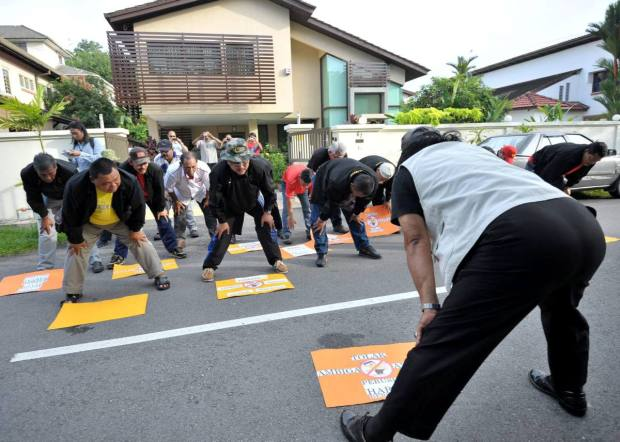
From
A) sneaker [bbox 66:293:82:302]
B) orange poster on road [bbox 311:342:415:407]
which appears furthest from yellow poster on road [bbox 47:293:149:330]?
orange poster on road [bbox 311:342:415:407]

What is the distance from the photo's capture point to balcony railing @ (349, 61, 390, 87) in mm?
15898

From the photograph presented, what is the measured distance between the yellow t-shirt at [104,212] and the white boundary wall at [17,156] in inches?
200

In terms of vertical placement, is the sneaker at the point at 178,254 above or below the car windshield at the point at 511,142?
below

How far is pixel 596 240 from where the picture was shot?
59.5 inches

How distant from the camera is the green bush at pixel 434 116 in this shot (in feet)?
43.1

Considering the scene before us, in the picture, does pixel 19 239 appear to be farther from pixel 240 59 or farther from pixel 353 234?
pixel 240 59

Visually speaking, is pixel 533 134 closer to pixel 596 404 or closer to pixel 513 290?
pixel 596 404

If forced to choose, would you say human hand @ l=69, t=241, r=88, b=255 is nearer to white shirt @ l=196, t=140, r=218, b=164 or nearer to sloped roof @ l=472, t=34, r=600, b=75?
white shirt @ l=196, t=140, r=218, b=164

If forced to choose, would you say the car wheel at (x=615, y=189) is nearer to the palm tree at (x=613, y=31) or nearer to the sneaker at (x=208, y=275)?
the sneaker at (x=208, y=275)

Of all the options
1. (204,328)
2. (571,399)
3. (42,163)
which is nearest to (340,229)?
(204,328)

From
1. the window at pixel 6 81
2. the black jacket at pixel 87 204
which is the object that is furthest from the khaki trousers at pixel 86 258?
the window at pixel 6 81

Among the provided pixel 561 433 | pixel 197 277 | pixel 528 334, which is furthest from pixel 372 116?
→ pixel 561 433

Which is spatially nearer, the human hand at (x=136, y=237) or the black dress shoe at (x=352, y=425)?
the black dress shoe at (x=352, y=425)

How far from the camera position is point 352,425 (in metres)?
1.95
